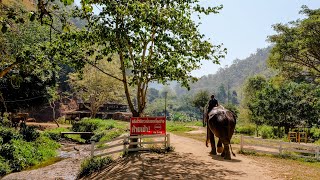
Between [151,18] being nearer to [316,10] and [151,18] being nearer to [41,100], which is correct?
[316,10]

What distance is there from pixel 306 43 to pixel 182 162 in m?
15.2

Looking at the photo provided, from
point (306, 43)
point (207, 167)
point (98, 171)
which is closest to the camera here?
point (207, 167)

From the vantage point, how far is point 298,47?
2348 cm

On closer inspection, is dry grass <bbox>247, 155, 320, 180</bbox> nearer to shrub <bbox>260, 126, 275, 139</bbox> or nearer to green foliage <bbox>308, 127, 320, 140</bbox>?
green foliage <bbox>308, 127, 320, 140</bbox>

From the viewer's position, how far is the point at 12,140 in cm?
2311

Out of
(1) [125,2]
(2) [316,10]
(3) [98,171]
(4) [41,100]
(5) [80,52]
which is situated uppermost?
(2) [316,10]

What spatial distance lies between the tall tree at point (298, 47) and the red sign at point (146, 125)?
44.3 ft

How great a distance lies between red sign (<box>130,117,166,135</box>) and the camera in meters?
17.0

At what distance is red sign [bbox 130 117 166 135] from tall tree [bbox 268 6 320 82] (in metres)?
13.5

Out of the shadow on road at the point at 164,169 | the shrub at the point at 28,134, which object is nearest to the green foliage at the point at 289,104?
the shadow on road at the point at 164,169

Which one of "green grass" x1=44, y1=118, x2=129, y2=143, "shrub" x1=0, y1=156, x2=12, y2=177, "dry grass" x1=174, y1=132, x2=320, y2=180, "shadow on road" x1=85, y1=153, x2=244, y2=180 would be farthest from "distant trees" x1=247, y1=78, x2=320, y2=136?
"shrub" x1=0, y1=156, x2=12, y2=177

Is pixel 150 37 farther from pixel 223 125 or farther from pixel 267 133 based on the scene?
pixel 267 133

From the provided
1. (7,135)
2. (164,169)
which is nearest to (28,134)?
(7,135)

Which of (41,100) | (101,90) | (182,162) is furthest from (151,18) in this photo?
(101,90)
